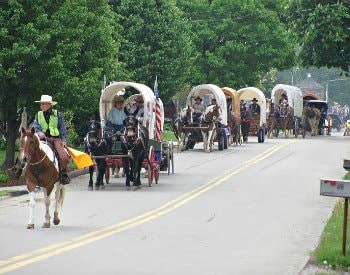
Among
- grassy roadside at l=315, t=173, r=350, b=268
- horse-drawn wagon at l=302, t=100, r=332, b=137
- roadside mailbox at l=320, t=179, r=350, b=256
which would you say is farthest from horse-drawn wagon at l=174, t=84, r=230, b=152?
roadside mailbox at l=320, t=179, r=350, b=256

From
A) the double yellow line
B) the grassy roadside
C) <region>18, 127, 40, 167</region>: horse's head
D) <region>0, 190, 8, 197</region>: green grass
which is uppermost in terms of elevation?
<region>18, 127, 40, 167</region>: horse's head

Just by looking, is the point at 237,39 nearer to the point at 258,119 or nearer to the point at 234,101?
the point at 258,119

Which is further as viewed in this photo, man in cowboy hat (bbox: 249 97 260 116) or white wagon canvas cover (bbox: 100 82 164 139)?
man in cowboy hat (bbox: 249 97 260 116)

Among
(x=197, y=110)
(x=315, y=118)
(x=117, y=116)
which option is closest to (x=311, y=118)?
(x=315, y=118)

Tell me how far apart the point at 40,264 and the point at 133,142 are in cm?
1176

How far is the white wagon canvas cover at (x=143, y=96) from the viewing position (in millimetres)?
27859

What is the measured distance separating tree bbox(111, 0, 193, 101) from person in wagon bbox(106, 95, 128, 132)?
77.6 ft

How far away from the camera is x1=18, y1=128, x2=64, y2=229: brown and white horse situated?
17062mm

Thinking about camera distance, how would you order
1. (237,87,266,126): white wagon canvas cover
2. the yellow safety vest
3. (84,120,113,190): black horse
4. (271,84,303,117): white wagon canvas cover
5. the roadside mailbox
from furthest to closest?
(271,84,303,117): white wagon canvas cover < (237,87,266,126): white wagon canvas cover < (84,120,113,190): black horse < the yellow safety vest < the roadside mailbox

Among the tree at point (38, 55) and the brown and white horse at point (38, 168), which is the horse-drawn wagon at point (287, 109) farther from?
the brown and white horse at point (38, 168)

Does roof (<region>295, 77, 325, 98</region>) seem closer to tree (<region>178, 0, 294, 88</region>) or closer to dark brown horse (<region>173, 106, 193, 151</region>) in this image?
tree (<region>178, 0, 294, 88</region>)

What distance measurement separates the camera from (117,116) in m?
27.0

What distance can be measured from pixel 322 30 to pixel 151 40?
897 cm

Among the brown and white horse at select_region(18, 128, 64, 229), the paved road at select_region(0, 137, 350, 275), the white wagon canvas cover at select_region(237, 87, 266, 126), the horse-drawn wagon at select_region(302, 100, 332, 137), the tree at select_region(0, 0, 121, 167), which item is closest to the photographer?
the paved road at select_region(0, 137, 350, 275)
